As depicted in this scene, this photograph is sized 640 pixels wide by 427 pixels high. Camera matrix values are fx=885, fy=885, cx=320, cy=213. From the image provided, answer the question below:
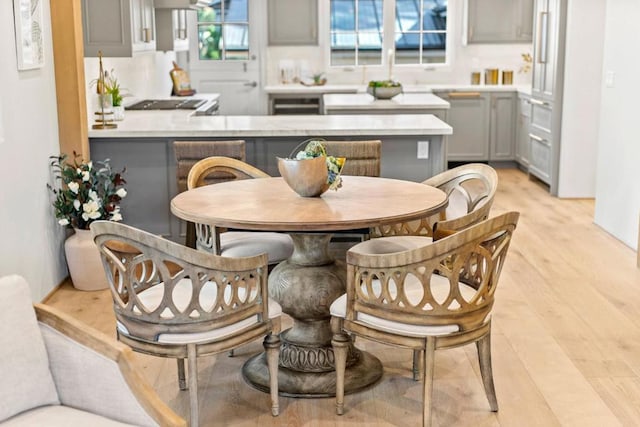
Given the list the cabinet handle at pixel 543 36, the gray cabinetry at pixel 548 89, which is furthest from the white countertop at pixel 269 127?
the cabinet handle at pixel 543 36

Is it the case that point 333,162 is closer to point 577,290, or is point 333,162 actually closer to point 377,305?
point 377,305

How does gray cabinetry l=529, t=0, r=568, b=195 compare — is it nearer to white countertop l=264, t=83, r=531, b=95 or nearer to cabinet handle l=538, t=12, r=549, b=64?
cabinet handle l=538, t=12, r=549, b=64

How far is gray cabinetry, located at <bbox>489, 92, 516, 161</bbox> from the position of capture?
31.3 ft

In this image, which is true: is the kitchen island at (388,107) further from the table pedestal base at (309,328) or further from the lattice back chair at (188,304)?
the lattice back chair at (188,304)

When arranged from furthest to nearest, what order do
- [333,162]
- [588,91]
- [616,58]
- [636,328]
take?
1. [588,91]
2. [616,58]
3. [636,328]
4. [333,162]

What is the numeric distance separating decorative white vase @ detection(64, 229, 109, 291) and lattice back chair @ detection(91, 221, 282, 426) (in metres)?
1.89

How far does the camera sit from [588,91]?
25.3ft

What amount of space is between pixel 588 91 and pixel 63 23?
462cm

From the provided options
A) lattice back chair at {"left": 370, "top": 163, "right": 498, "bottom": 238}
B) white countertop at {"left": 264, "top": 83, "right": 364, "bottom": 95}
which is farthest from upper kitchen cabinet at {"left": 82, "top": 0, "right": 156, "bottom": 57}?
white countertop at {"left": 264, "top": 83, "right": 364, "bottom": 95}

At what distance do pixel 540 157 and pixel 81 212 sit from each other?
4839 millimetres

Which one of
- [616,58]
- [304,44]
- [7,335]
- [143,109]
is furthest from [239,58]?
[7,335]

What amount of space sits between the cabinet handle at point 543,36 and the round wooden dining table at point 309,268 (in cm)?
468

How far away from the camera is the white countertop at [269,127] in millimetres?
5723

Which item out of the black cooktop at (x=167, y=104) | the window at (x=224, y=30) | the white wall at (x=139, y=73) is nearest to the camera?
the white wall at (x=139, y=73)
